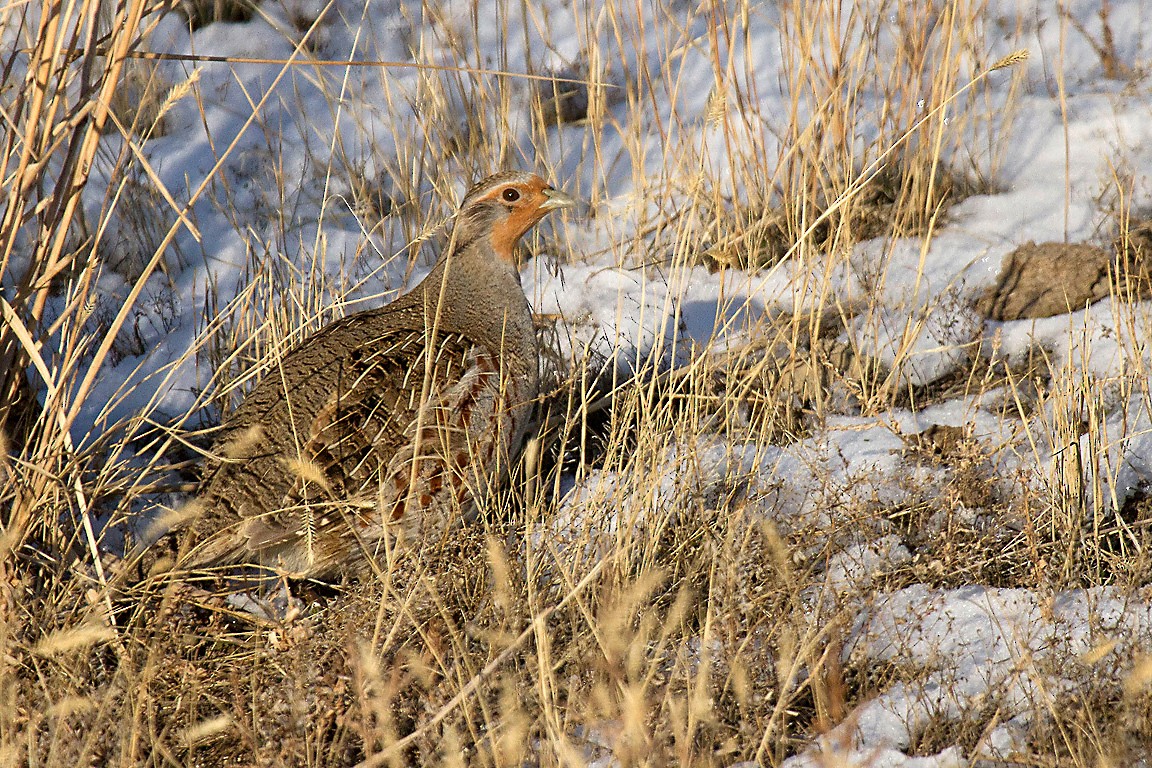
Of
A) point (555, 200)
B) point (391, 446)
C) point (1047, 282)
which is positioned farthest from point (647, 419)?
point (1047, 282)

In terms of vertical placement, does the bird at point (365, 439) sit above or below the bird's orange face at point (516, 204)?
below

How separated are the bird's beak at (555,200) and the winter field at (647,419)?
38cm

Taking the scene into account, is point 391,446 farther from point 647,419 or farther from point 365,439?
point 647,419

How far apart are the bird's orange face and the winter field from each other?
0.40 meters

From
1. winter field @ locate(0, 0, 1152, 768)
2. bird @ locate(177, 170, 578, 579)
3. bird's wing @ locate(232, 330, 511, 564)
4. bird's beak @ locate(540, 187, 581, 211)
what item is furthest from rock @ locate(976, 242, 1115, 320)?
bird's wing @ locate(232, 330, 511, 564)

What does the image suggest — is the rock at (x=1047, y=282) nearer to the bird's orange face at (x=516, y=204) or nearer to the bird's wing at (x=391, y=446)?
the bird's orange face at (x=516, y=204)

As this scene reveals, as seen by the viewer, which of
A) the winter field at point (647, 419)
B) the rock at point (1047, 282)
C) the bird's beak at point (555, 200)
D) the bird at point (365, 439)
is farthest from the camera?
the rock at point (1047, 282)

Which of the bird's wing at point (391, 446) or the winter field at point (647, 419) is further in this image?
the bird's wing at point (391, 446)

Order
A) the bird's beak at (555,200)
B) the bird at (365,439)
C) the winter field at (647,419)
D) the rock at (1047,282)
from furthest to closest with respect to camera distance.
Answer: the rock at (1047,282)
the bird's beak at (555,200)
the bird at (365,439)
the winter field at (647,419)

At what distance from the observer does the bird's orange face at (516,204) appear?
3.70 metres

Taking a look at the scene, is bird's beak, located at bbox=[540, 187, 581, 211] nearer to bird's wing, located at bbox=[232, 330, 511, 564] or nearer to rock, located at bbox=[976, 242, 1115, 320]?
bird's wing, located at bbox=[232, 330, 511, 564]

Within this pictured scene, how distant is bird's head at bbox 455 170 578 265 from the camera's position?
12.1ft

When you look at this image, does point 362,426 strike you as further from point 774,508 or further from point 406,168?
point 406,168

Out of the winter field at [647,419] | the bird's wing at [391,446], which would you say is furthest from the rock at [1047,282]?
the bird's wing at [391,446]
